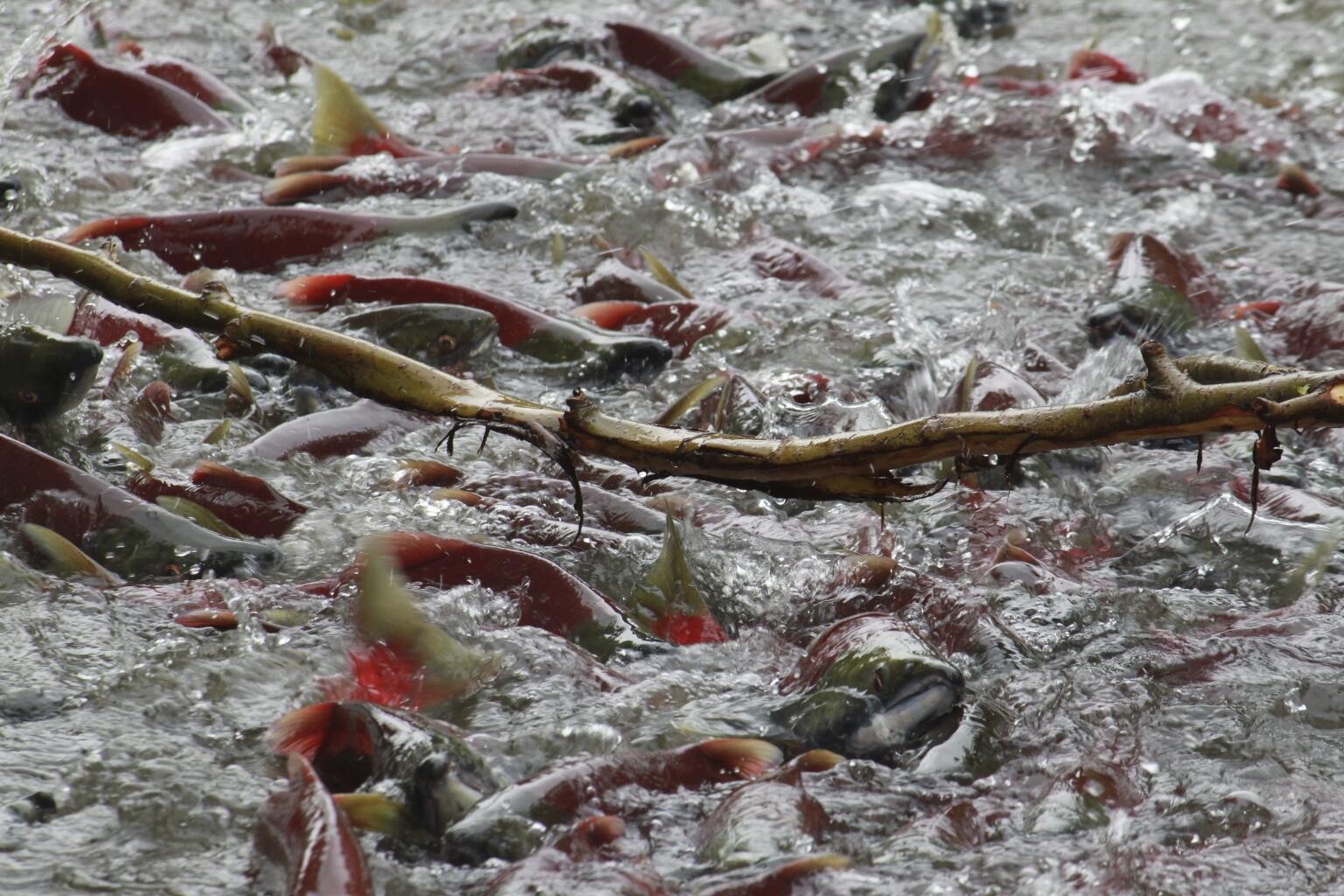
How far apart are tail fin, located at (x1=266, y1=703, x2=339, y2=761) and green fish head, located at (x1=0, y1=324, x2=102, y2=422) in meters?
0.85

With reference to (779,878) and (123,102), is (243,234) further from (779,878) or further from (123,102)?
(779,878)

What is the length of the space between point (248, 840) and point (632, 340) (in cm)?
140

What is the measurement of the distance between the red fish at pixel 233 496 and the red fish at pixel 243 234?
924mm

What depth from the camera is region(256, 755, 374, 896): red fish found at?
1.34 m

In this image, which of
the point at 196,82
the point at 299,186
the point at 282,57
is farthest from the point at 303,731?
the point at 282,57

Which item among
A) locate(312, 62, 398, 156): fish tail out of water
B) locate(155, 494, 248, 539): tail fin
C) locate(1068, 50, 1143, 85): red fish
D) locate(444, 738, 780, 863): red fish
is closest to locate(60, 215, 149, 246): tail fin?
locate(312, 62, 398, 156): fish tail out of water

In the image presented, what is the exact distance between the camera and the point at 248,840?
4.80 feet

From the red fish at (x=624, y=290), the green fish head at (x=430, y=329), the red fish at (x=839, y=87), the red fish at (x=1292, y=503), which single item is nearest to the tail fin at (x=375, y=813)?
the green fish head at (x=430, y=329)

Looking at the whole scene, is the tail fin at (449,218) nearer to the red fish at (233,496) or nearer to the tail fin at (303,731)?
the red fish at (233,496)

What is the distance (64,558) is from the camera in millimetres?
1888

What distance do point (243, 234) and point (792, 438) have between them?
1.75m

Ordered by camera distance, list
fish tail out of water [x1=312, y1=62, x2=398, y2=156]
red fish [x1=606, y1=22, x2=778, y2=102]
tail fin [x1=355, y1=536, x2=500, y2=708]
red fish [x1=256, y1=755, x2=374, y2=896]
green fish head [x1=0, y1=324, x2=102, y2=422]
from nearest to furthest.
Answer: red fish [x1=256, y1=755, x2=374, y2=896], tail fin [x1=355, y1=536, x2=500, y2=708], green fish head [x1=0, y1=324, x2=102, y2=422], fish tail out of water [x1=312, y1=62, x2=398, y2=156], red fish [x1=606, y1=22, x2=778, y2=102]

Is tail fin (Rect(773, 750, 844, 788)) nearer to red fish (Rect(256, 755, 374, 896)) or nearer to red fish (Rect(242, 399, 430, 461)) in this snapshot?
red fish (Rect(256, 755, 374, 896))

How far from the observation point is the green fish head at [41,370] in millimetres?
2125
